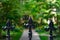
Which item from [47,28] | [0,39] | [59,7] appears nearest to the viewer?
[47,28]

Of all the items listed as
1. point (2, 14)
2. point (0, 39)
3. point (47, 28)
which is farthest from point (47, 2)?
point (47, 28)

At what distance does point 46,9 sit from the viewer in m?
15.5

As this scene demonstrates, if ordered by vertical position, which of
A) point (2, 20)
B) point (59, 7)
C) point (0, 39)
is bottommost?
point (0, 39)

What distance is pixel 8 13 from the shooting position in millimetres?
14484

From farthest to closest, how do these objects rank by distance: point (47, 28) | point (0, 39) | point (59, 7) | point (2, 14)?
point (0, 39) < point (2, 14) < point (59, 7) < point (47, 28)

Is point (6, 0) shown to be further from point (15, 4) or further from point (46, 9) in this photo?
point (46, 9)

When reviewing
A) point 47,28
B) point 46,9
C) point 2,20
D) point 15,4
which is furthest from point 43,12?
point 47,28

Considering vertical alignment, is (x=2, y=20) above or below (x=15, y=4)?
below

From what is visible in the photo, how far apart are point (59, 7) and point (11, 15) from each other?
12.1 ft

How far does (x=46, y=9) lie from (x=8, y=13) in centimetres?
297

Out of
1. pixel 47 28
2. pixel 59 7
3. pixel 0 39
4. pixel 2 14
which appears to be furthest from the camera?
pixel 0 39

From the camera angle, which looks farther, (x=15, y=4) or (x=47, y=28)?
(x=15, y=4)

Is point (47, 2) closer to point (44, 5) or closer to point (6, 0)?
point (44, 5)

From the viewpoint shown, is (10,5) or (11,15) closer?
(11,15)
